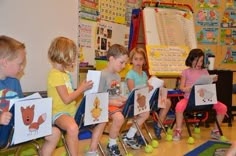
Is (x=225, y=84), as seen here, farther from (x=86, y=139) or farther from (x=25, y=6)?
(x=25, y=6)

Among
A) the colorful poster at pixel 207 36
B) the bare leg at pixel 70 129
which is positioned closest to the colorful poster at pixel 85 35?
the bare leg at pixel 70 129

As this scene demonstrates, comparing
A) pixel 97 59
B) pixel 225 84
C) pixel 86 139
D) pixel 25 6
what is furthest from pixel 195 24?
pixel 25 6

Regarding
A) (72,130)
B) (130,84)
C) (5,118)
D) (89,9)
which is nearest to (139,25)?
(89,9)

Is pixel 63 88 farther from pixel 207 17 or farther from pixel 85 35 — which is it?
pixel 207 17

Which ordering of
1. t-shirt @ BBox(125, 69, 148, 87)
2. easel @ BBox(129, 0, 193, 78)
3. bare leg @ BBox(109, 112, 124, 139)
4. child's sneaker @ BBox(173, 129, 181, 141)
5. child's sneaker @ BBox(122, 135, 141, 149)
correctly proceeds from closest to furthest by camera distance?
bare leg @ BBox(109, 112, 124, 139), child's sneaker @ BBox(122, 135, 141, 149), t-shirt @ BBox(125, 69, 148, 87), child's sneaker @ BBox(173, 129, 181, 141), easel @ BBox(129, 0, 193, 78)

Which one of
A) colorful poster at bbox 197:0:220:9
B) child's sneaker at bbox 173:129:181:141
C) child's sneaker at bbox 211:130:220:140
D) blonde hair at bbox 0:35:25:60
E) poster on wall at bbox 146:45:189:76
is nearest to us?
blonde hair at bbox 0:35:25:60

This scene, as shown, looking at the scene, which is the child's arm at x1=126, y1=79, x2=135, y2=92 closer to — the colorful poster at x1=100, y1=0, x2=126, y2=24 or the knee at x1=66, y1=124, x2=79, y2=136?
the colorful poster at x1=100, y1=0, x2=126, y2=24

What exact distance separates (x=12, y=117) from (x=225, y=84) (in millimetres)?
3158

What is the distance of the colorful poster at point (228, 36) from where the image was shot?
5105 mm

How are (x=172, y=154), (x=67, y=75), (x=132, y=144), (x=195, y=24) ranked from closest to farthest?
1. (x=67, y=75)
2. (x=172, y=154)
3. (x=132, y=144)
4. (x=195, y=24)

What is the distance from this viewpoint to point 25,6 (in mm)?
2604

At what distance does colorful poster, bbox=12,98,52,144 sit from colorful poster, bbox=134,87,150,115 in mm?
962

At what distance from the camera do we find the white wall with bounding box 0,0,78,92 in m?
2.51

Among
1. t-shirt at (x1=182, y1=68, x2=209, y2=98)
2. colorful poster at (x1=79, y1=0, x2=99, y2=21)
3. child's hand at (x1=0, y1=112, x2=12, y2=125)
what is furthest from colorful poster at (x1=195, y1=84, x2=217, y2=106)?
child's hand at (x1=0, y1=112, x2=12, y2=125)
